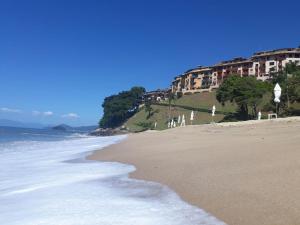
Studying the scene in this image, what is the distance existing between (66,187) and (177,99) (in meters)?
110

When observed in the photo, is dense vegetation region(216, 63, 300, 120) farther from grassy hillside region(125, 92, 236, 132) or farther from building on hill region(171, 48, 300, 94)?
building on hill region(171, 48, 300, 94)

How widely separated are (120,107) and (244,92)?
85267 millimetres

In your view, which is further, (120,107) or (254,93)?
(120,107)

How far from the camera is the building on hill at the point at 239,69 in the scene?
106312 millimetres

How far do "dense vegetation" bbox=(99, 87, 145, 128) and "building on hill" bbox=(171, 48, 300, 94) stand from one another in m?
16.2

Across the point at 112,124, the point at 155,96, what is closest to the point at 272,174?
the point at 112,124

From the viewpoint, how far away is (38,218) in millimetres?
5086

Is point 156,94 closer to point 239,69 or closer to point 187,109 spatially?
point 239,69

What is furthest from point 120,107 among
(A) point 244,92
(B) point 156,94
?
(A) point 244,92

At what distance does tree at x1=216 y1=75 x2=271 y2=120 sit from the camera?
2245 inches

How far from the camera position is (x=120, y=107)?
458 feet

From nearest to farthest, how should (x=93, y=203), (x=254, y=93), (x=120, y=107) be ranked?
(x=93, y=203) < (x=254, y=93) < (x=120, y=107)

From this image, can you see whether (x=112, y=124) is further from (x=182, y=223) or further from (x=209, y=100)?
(x=182, y=223)

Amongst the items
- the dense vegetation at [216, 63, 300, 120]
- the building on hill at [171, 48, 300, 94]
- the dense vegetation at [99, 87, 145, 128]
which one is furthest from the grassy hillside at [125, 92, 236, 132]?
the dense vegetation at [99, 87, 145, 128]
